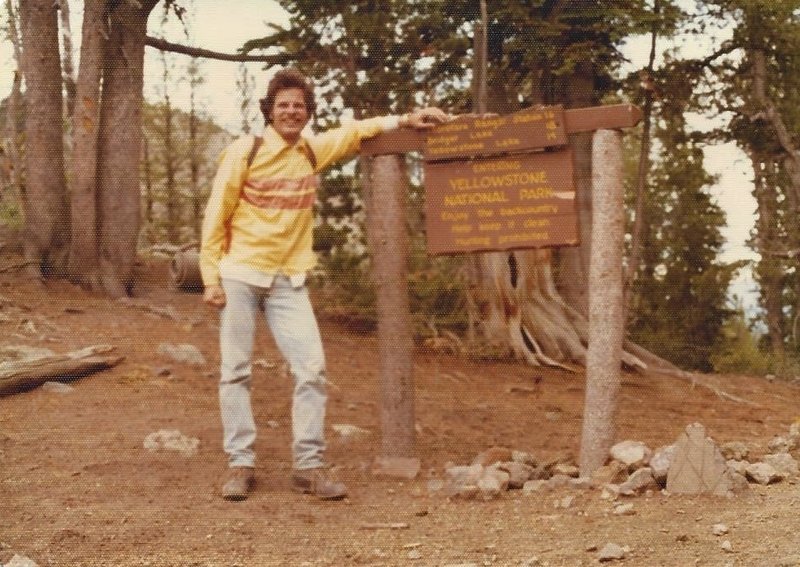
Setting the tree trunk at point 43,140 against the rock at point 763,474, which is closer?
the rock at point 763,474

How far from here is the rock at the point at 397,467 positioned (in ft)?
20.4

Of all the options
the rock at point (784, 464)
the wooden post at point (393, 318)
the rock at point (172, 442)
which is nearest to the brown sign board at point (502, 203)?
the wooden post at point (393, 318)

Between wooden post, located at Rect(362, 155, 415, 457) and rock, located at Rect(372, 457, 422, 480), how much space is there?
4 centimetres

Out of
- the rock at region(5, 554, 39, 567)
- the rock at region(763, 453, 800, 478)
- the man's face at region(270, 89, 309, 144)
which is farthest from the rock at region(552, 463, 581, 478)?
the rock at region(5, 554, 39, 567)

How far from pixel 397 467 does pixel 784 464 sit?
8.02 ft

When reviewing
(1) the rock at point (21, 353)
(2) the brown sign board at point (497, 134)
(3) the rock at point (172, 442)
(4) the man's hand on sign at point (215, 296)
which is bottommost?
(3) the rock at point (172, 442)

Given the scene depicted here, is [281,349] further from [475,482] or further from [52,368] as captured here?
[52,368]

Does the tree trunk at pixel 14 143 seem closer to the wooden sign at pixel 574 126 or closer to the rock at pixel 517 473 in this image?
the wooden sign at pixel 574 126

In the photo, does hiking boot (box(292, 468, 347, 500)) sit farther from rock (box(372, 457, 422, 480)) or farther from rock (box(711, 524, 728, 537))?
rock (box(711, 524, 728, 537))

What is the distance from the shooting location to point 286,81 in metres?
5.31

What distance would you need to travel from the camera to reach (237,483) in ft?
17.5

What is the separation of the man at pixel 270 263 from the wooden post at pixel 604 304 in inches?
64.7

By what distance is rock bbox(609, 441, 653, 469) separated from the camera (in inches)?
219

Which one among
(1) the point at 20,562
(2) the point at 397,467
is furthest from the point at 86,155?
(1) the point at 20,562
